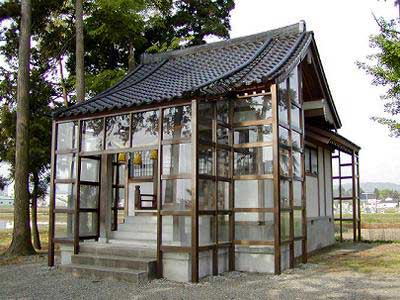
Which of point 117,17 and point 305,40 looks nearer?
point 305,40

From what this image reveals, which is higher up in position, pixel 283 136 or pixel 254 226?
pixel 283 136

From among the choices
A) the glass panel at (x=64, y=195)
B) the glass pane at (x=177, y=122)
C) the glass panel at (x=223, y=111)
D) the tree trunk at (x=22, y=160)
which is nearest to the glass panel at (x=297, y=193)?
the glass panel at (x=223, y=111)

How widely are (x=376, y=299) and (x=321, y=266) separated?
3007mm

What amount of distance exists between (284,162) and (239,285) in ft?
8.89

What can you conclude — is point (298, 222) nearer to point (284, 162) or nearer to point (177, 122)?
point (284, 162)

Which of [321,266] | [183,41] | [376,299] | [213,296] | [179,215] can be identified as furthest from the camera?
[183,41]

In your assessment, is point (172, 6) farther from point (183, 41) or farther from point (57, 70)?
point (57, 70)

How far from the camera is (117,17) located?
14.0 metres

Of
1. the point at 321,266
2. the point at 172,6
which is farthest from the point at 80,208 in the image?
the point at 172,6

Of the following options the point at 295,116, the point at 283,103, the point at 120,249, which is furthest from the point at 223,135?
the point at 120,249

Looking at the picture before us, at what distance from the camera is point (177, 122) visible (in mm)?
7898

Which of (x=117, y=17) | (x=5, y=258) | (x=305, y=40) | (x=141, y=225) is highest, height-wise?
(x=117, y=17)

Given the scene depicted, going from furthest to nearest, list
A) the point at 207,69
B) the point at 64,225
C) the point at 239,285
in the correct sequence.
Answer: the point at 207,69, the point at 64,225, the point at 239,285

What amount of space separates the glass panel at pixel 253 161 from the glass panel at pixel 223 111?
26.1 inches
